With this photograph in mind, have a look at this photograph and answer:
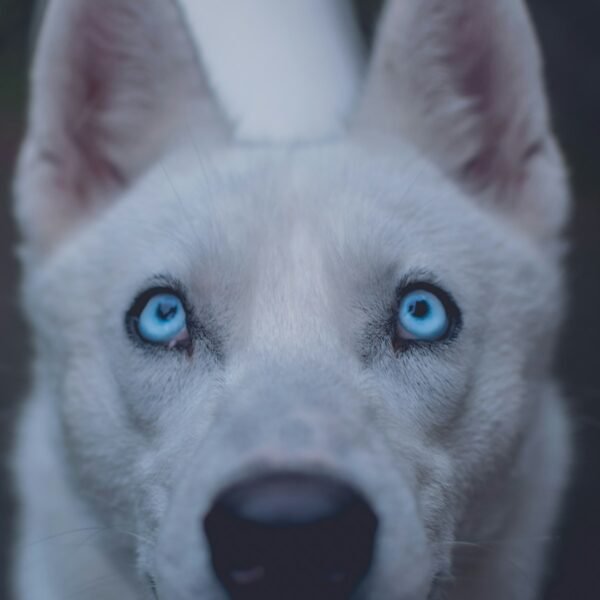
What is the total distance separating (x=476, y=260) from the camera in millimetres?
2686

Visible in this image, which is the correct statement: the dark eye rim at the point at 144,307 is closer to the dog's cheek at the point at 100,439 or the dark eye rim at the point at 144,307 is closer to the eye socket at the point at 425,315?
the dog's cheek at the point at 100,439

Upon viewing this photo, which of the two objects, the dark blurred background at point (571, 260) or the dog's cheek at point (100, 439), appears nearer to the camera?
the dog's cheek at point (100, 439)

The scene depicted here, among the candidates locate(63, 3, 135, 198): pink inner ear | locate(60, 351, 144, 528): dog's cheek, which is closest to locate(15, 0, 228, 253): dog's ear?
locate(63, 3, 135, 198): pink inner ear

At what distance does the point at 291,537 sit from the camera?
6.04 feet

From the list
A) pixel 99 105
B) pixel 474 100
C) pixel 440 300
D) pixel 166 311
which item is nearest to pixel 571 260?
pixel 474 100

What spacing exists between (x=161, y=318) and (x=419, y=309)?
2.28 ft

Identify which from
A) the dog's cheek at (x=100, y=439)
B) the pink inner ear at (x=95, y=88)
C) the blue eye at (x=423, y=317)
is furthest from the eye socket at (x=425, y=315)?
the pink inner ear at (x=95, y=88)

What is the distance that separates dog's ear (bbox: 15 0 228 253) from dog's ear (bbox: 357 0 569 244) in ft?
1.96

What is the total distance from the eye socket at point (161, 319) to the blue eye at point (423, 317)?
578mm

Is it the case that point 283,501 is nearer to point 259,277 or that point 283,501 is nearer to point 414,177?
point 259,277

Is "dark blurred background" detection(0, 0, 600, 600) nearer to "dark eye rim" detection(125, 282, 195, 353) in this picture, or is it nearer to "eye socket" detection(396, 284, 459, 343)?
"eye socket" detection(396, 284, 459, 343)

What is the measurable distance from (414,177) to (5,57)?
14.0ft

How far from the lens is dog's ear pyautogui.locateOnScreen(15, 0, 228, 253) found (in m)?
2.81

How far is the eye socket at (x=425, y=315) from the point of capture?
244 cm
